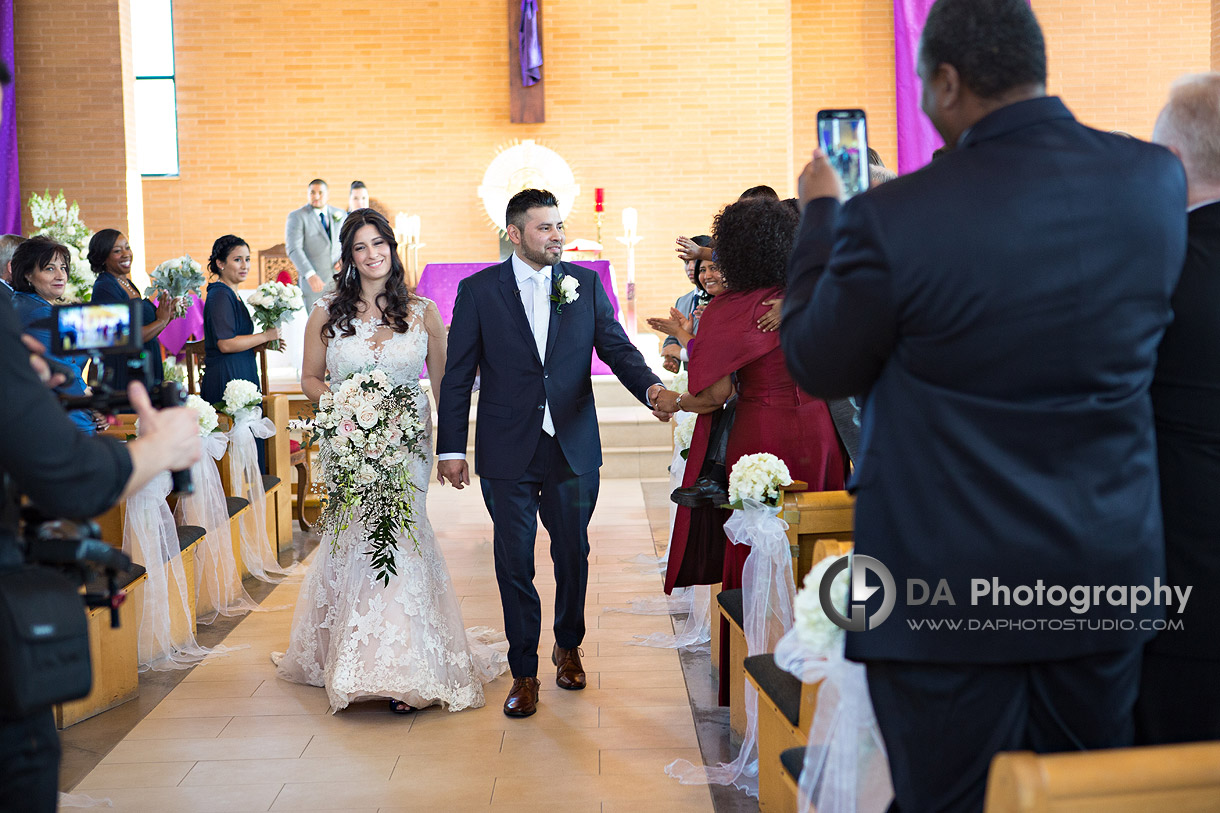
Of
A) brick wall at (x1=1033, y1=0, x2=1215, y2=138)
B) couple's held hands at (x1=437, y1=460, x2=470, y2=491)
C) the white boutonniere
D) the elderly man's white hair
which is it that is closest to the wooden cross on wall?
brick wall at (x1=1033, y1=0, x2=1215, y2=138)

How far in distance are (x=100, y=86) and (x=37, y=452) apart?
34.9ft

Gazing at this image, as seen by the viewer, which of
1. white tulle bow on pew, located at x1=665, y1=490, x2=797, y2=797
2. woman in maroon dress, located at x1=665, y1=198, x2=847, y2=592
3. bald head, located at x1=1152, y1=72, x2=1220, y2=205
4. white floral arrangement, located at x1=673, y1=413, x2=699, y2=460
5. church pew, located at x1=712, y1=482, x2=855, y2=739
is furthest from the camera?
white floral arrangement, located at x1=673, y1=413, x2=699, y2=460

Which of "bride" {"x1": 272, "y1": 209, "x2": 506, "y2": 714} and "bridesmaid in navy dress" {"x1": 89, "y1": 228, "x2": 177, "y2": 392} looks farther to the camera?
"bridesmaid in navy dress" {"x1": 89, "y1": 228, "x2": 177, "y2": 392}

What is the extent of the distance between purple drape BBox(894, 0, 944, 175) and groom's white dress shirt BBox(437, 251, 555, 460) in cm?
908

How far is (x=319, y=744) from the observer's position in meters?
3.93

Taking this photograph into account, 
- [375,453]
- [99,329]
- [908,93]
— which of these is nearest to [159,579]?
[375,453]

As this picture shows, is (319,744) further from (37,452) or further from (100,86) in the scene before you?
(100,86)

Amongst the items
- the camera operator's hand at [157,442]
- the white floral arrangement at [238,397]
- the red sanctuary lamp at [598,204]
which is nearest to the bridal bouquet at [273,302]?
the white floral arrangement at [238,397]

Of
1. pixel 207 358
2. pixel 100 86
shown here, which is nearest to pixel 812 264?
pixel 207 358

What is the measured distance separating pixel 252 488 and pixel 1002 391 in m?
5.55

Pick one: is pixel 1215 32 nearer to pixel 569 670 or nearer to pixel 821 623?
pixel 569 670

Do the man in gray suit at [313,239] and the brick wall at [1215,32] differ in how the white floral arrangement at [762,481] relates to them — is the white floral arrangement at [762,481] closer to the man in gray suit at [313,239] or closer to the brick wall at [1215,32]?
the brick wall at [1215,32]

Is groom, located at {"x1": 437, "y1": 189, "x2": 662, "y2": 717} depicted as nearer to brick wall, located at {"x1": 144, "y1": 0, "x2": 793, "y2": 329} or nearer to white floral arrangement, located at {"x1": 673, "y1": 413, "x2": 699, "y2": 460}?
white floral arrangement, located at {"x1": 673, "y1": 413, "x2": 699, "y2": 460}

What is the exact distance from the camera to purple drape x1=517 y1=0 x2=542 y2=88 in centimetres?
1254
